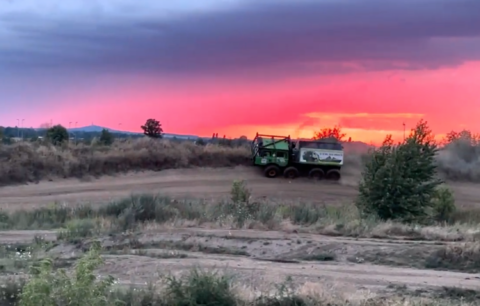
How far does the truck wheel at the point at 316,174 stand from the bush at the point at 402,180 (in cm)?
1920

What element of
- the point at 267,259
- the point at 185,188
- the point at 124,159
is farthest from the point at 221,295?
the point at 124,159

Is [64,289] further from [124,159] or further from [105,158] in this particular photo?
[124,159]

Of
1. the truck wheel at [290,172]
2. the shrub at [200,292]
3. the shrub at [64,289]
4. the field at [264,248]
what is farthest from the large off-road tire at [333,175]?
the shrub at [64,289]

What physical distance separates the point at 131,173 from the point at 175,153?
4678 mm

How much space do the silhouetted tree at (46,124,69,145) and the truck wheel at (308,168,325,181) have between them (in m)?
19.0

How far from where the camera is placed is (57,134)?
59.6 meters

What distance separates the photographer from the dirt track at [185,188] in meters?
42.6

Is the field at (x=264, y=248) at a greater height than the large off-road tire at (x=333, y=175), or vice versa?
the large off-road tire at (x=333, y=175)

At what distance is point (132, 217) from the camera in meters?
24.4

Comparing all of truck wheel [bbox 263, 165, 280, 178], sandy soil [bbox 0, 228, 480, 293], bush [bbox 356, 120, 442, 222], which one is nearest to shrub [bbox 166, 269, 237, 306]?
sandy soil [bbox 0, 228, 480, 293]

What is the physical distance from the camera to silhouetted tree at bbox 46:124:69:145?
56.8m

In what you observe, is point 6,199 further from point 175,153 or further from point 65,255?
point 65,255

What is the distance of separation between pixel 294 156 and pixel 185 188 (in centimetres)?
801

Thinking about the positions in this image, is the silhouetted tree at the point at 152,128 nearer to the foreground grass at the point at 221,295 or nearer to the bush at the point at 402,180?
the bush at the point at 402,180
